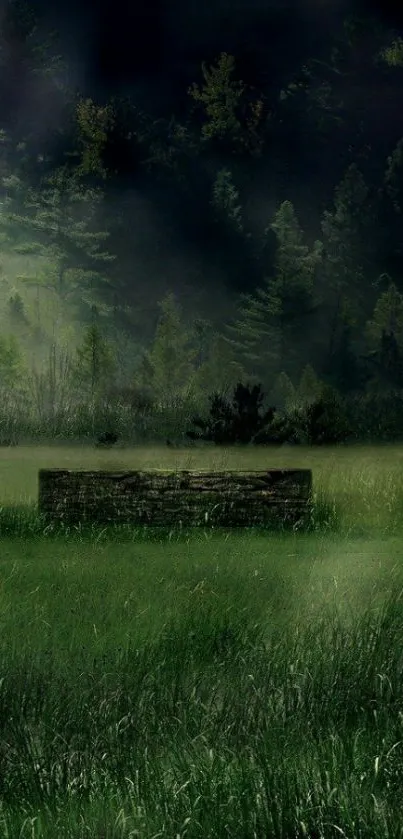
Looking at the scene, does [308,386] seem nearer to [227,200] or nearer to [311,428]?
[227,200]

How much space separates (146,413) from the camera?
23938 mm

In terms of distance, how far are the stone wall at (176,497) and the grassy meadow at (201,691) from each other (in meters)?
1.22

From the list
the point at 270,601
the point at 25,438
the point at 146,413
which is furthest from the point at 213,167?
the point at 270,601

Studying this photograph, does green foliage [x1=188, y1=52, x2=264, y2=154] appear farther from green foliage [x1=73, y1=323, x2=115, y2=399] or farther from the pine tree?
green foliage [x1=73, y1=323, x2=115, y2=399]

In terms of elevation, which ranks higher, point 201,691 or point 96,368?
point 96,368

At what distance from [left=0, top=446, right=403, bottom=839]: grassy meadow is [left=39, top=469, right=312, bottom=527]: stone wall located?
1.22 meters

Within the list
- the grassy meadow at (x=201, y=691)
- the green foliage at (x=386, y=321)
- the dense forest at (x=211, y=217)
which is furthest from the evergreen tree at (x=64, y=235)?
the grassy meadow at (x=201, y=691)

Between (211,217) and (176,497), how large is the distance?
129 ft

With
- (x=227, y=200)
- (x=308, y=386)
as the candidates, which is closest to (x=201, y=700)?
(x=308, y=386)

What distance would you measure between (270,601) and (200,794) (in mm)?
3210

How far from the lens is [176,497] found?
A: 11617mm

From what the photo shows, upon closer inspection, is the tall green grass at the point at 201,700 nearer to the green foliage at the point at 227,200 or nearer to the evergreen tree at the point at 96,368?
the evergreen tree at the point at 96,368

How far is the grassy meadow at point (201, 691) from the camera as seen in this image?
4.74 metres

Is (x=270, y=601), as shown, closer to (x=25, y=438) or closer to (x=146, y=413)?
(x=25, y=438)
